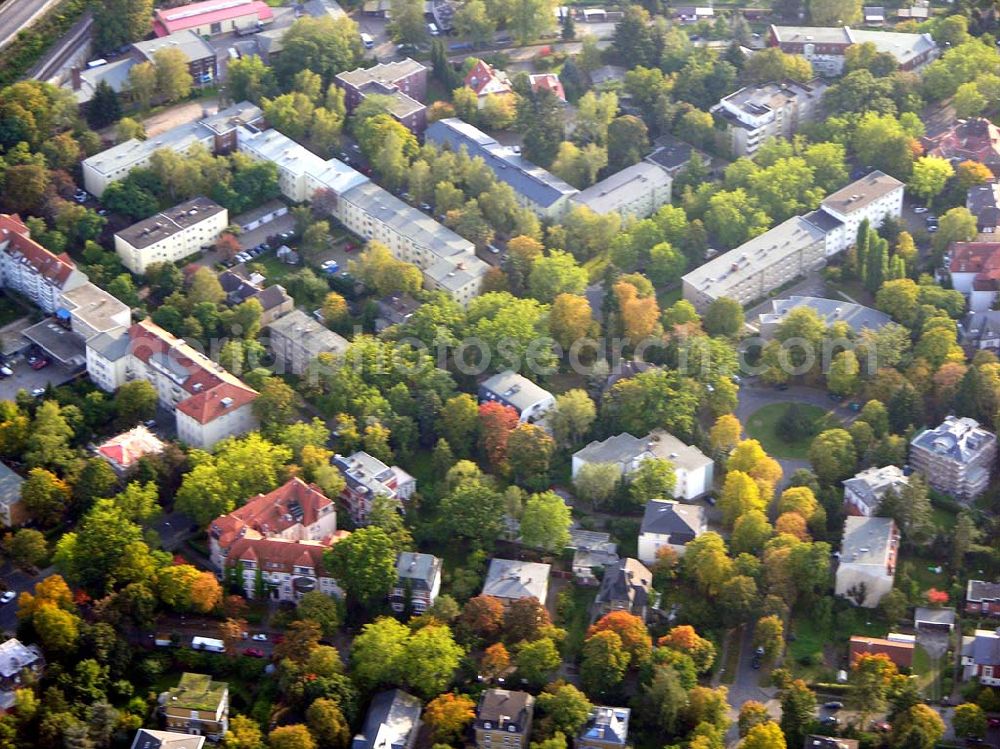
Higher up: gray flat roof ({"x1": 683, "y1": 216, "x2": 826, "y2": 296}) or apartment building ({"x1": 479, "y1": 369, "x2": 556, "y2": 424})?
apartment building ({"x1": 479, "y1": 369, "x2": 556, "y2": 424})

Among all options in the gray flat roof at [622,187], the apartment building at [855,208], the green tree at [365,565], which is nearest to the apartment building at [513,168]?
the gray flat roof at [622,187]

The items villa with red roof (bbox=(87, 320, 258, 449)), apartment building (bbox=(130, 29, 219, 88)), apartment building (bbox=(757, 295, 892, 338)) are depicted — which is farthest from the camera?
apartment building (bbox=(130, 29, 219, 88))

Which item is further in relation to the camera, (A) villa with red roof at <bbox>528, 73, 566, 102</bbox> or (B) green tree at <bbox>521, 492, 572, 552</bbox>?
(A) villa with red roof at <bbox>528, 73, 566, 102</bbox>

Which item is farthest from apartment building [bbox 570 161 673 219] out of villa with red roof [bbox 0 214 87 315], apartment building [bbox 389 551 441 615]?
apartment building [bbox 389 551 441 615]

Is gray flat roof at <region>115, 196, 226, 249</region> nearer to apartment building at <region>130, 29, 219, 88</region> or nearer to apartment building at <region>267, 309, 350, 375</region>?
apartment building at <region>267, 309, 350, 375</region>

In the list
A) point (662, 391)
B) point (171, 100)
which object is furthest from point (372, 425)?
point (171, 100)

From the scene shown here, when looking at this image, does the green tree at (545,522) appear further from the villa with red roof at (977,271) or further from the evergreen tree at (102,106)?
the evergreen tree at (102,106)
